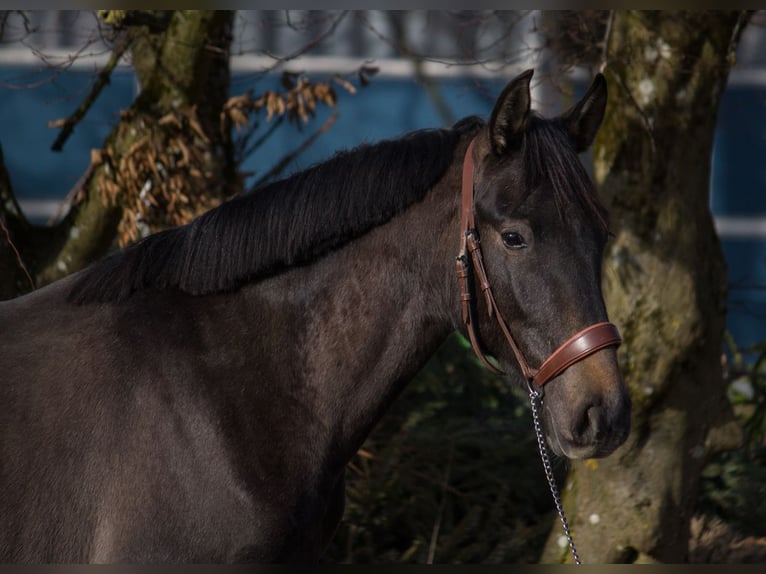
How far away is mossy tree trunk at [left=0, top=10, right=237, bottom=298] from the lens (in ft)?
16.7

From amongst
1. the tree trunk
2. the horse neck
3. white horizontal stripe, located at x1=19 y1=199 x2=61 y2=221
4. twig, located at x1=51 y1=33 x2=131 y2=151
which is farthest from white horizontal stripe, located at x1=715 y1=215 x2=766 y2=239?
the horse neck

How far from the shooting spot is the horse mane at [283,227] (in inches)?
120

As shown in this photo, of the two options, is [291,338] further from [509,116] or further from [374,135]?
[374,135]

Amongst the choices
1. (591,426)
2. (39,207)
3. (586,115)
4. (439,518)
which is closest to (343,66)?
(39,207)

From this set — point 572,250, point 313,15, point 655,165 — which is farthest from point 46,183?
point 572,250

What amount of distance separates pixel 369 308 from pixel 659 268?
92.4 inches

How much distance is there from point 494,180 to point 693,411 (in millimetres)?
2579

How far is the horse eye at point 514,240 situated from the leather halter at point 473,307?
88mm

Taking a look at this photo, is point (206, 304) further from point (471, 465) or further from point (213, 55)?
point (471, 465)

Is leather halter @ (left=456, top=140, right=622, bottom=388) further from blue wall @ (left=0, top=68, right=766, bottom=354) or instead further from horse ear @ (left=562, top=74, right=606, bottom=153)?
blue wall @ (left=0, top=68, right=766, bottom=354)

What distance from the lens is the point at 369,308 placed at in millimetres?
3066

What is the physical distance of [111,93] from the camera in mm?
9789

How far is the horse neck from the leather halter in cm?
7

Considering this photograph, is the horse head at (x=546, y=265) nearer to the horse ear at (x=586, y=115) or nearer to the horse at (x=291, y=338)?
the horse at (x=291, y=338)
